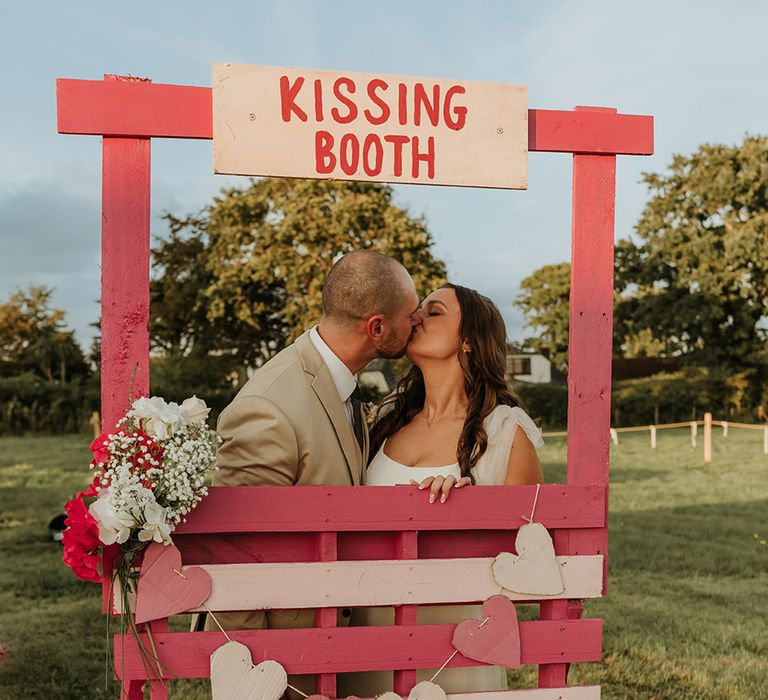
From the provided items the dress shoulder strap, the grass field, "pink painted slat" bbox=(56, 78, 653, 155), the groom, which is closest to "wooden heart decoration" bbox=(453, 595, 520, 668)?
the groom

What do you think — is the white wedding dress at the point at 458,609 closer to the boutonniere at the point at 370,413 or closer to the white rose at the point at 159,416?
the boutonniere at the point at 370,413

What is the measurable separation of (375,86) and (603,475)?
1.50 m

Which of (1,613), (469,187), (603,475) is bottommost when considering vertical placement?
(1,613)

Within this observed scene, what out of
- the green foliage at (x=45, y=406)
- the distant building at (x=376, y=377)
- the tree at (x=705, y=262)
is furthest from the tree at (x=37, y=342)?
the tree at (x=705, y=262)

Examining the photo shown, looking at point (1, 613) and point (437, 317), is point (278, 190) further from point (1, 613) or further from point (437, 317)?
point (437, 317)

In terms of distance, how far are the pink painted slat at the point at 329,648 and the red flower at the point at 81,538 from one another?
27 centimetres

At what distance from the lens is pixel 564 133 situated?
9.95 ft

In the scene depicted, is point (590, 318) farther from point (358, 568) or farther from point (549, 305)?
point (549, 305)

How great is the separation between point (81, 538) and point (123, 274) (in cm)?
79

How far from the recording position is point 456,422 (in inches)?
145

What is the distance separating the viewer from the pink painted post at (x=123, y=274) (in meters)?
2.70

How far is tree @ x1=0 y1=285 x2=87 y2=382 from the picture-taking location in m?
33.6

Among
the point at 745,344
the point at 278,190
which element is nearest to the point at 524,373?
the point at 745,344

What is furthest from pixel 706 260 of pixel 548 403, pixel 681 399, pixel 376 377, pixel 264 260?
pixel 264 260
